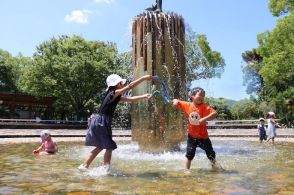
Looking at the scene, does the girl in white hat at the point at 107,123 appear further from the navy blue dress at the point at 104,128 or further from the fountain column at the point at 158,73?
the fountain column at the point at 158,73

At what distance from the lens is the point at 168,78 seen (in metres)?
10.1

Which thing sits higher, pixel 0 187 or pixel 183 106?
pixel 183 106

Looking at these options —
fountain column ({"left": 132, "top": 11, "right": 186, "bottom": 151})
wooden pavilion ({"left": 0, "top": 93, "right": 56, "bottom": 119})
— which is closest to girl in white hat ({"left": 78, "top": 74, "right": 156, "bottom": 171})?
fountain column ({"left": 132, "top": 11, "right": 186, "bottom": 151})

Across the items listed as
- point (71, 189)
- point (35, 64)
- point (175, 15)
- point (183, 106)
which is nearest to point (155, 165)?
point (183, 106)

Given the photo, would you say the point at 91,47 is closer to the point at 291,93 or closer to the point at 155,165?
the point at 291,93

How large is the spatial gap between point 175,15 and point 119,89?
4875 mm

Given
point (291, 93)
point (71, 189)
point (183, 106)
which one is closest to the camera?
point (71, 189)

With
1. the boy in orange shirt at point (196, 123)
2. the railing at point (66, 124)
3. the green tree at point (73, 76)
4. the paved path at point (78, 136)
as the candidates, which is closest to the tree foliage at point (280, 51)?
the railing at point (66, 124)

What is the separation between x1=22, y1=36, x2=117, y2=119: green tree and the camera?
125ft

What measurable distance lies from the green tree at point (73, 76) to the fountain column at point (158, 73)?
2795 cm

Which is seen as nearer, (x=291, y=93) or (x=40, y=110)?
(x=291, y=93)

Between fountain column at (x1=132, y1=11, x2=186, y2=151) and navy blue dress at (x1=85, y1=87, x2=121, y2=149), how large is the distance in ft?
12.0

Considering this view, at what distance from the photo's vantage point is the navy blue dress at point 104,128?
20.3ft

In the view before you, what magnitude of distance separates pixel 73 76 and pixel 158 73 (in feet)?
94.4
